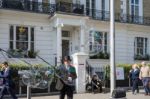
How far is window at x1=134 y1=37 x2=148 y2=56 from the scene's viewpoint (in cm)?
3478

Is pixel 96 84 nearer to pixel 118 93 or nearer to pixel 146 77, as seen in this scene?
pixel 146 77

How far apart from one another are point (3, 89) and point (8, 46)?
408 inches

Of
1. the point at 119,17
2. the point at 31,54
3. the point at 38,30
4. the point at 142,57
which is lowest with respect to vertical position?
the point at 142,57

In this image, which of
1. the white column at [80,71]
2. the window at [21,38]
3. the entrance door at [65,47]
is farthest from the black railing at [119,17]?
the white column at [80,71]

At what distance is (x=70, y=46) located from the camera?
3094 centimetres

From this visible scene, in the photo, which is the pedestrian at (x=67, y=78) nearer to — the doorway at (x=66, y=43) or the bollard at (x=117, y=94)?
the bollard at (x=117, y=94)

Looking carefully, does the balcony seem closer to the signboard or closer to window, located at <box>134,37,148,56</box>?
the signboard

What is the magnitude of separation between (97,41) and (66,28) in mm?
3234

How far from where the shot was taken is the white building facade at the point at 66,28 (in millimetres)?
27953

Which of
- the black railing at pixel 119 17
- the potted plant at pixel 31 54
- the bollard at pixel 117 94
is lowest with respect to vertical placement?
the bollard at pixel 117 94

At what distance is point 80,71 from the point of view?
2330cm

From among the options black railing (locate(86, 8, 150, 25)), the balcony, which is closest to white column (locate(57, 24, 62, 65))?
the balcony

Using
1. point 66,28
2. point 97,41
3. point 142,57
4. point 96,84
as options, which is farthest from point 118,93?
point 142,57

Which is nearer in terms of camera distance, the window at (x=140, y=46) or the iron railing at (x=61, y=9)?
the iron railing at (x=61, y=9)
